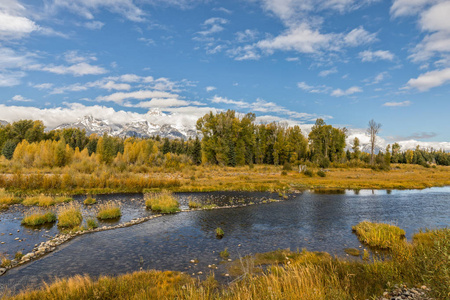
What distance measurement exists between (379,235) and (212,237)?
10613 millimetres

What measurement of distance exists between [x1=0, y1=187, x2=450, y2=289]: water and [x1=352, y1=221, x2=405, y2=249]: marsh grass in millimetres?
679

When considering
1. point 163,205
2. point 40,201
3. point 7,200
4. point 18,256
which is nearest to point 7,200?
point 7,200

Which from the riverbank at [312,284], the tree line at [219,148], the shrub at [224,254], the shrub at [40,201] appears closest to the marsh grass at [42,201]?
the shrub at [40,201]

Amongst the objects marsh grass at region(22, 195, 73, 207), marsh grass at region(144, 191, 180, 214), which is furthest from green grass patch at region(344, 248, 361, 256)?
marsh grass at region(22, 195, 73, 207)

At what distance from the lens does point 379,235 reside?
47.2 feet

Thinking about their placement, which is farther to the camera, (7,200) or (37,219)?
(7,200)

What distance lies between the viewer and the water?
11742mm

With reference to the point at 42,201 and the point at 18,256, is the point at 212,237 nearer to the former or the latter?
the point at 18,256

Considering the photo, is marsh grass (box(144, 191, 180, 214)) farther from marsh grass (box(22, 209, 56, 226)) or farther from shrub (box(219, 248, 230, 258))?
shrub (box(219, 248, 230, 258))

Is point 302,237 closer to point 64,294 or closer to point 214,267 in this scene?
point 214,267

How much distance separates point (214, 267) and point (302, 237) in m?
7.56

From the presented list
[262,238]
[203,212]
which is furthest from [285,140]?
[262,238]

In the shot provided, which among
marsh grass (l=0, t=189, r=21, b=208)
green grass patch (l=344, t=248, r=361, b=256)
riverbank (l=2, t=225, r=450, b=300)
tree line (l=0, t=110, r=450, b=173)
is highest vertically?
tree line (l=0, t=110, r=450, b=173)

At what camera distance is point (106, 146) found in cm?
7162
